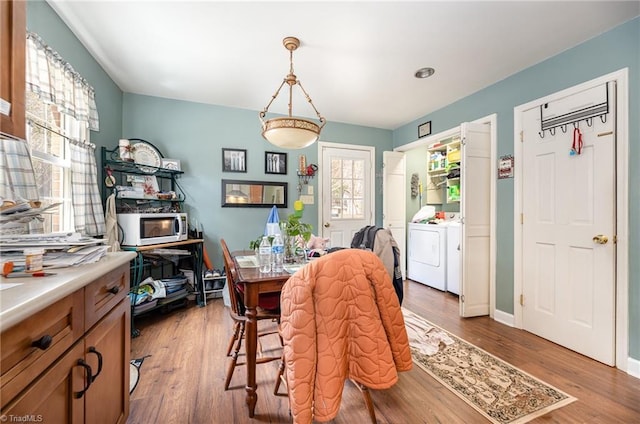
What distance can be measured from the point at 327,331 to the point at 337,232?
305 cm

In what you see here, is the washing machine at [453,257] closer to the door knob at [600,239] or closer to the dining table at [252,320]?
the door knob at [600,239]

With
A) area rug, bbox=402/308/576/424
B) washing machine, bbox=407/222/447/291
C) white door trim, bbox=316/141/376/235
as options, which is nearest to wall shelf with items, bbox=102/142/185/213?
white door trim, bbox=316/141/376/235

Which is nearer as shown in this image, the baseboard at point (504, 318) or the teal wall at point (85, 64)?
the teal wall at point (85, 64)

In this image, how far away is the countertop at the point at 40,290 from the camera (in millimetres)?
548

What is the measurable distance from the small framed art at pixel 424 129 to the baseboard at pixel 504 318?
94.2 inches

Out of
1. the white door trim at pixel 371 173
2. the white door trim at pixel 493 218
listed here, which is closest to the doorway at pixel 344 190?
the white door trim at pixel 371 173

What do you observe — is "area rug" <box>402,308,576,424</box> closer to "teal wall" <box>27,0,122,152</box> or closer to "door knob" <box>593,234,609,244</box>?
"door knob" <box>593,234,609,244</box>

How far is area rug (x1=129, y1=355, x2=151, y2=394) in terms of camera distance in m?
1.74

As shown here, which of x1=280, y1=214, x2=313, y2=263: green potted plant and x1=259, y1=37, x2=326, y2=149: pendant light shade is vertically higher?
x1=259, y1=37, x2=326, y2=149: pendant light shade

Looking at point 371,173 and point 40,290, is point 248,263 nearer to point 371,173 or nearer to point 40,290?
point 40,290

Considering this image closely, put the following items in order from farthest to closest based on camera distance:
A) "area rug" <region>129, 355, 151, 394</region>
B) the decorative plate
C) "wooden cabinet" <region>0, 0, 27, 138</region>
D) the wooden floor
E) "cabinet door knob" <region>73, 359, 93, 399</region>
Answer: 1. the decorative plate
2. "area rug" <region>129, 355, 151, 394</region>
3. the wooden floor
4. "wooden cabinet" <region>0, 0, 27, 138</region>
5. "cabinet door knob" <region>73, 359, 93, 399</region>

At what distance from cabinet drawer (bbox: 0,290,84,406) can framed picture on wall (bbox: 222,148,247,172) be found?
2966 mm

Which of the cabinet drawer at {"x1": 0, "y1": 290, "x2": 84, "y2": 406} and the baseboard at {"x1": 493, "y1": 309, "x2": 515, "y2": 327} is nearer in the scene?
the cabinet drawer at {"x1": 0, "y1": 290, "x2": 84, "y2": 406}

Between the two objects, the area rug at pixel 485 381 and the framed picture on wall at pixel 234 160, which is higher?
the framed picture on wall at pixel 234 160
